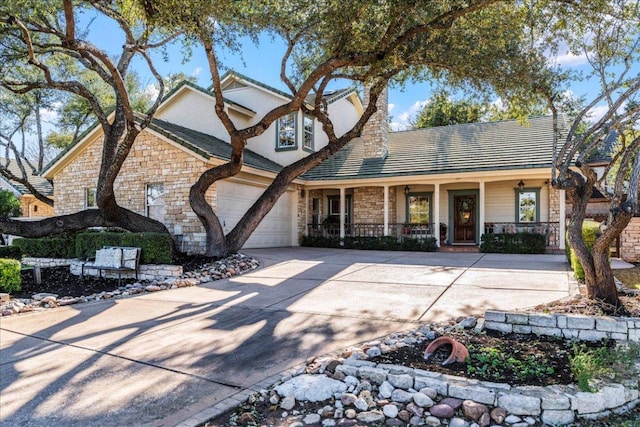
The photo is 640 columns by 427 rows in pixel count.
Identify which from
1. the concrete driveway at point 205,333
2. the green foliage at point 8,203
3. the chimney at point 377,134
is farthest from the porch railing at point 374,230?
the green foliage at point 8,203

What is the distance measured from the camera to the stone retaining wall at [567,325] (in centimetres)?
441

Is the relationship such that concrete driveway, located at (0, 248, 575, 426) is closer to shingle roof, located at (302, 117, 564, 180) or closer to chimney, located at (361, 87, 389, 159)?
shingle roof, located at (302, 117, 564, 180)

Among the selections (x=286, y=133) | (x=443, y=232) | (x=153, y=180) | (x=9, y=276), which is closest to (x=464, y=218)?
(x=443, y=232)

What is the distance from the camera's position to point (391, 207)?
17406mm

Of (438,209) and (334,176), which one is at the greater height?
(334,176)

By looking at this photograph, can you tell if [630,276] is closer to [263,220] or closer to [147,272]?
[147,272]

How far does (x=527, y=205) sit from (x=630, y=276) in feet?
23.4

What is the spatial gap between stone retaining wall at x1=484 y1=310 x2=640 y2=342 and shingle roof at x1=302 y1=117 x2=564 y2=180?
10.2 meters

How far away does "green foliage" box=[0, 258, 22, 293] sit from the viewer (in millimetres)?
7727

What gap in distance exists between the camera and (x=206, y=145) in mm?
14484

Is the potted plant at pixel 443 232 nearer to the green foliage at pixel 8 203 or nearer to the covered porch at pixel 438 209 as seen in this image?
the covered porch at pixel 438 209

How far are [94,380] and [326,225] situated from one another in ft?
46.7

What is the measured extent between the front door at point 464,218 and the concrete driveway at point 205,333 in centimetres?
799

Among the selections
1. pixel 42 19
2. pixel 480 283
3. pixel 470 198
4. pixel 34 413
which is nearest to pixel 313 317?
pixel 34 413
